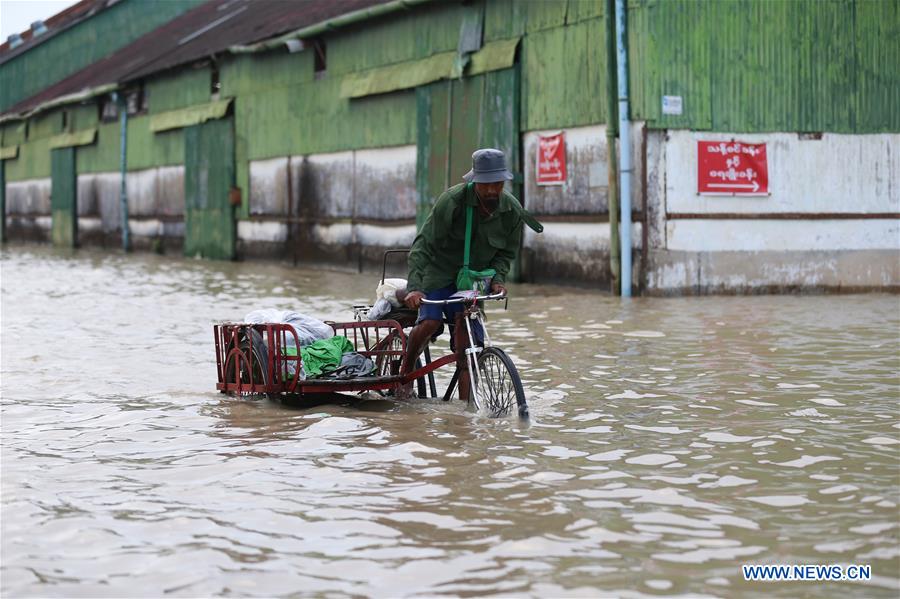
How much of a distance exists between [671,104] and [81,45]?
34745 mm

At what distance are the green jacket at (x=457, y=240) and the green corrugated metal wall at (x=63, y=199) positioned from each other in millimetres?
33317

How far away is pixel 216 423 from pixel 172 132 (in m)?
25.5

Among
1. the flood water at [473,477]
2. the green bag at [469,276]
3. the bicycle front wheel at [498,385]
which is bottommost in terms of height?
the flood water at [473,477]

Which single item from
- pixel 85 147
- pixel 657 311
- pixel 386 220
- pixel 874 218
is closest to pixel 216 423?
pixel 657 311

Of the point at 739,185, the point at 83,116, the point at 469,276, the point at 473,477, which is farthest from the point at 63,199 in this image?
the point at 473,477

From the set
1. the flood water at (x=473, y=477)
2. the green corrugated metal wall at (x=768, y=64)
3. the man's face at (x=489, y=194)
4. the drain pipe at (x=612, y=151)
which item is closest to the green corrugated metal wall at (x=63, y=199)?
the drain pipe at (x=612, y=151)

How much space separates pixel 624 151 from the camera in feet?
56.0

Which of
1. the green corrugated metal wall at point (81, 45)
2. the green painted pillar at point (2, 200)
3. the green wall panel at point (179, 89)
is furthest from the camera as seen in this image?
the green painted pillar at point (2, 200)

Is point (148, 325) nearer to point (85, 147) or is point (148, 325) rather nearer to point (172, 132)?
point (172, 132)

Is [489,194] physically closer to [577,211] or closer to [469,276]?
[469,276]

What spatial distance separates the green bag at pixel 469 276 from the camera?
26.6 feet

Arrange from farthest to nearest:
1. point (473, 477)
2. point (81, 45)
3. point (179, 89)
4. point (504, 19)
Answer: point (81, 45) < point (179, 89) < point (504, 19) < point (473, 477)

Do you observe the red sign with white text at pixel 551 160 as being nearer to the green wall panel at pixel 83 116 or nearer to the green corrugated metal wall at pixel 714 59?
the green corrugated metal wall at pixel 714 59

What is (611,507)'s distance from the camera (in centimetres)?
575
